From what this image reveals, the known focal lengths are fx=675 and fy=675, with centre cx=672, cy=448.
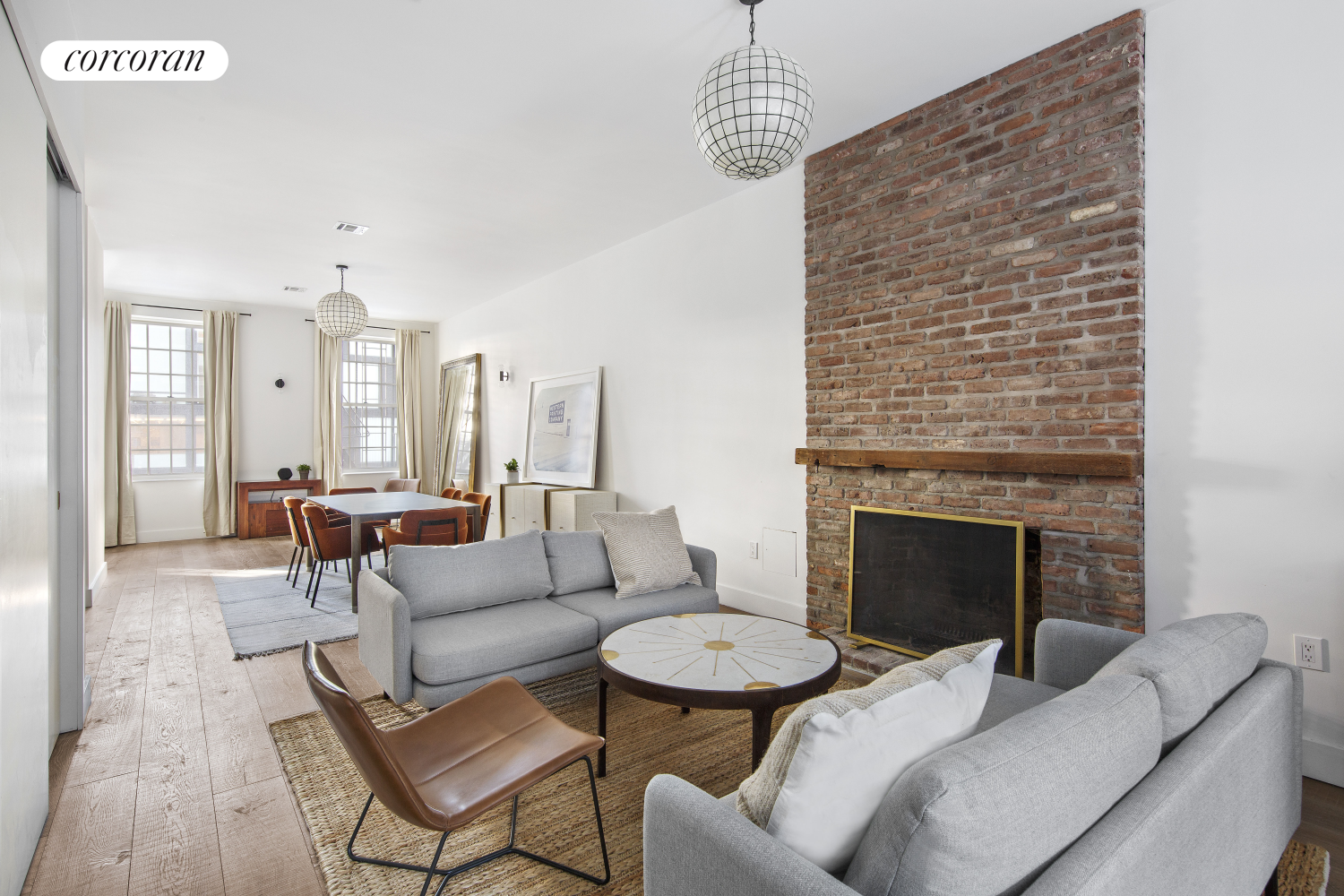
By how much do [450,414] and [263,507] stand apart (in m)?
2.53

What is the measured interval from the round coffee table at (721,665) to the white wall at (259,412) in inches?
303

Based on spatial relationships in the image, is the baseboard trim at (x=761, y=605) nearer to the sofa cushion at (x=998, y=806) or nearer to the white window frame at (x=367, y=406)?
the sofa cushion at (x=998, y=806)

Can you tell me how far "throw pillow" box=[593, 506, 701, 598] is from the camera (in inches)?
143

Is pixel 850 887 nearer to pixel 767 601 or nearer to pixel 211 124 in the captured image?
pixel 767 601

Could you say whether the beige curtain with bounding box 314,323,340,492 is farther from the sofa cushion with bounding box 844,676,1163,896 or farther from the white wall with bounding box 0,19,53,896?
the sofa cushion with bounding box 844,676,1163,896

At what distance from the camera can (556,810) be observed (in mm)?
2344

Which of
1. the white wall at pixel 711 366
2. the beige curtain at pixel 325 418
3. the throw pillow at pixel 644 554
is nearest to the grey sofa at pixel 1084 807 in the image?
the throw pillow at pixel 644 554

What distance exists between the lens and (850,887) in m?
1.06

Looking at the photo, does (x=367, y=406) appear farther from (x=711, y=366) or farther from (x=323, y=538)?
(x=711, y=366)

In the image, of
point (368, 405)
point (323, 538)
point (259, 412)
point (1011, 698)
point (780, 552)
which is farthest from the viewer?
point (368, 405)

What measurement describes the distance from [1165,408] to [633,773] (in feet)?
8.72

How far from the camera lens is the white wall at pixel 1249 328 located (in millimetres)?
2494

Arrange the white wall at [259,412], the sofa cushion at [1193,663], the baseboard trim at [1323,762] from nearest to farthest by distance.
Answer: the sofa cushion at [1193,663]
the baseboard trim at [1323,762]
the white wall at [259,412]

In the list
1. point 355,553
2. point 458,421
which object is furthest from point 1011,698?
point 458,421
